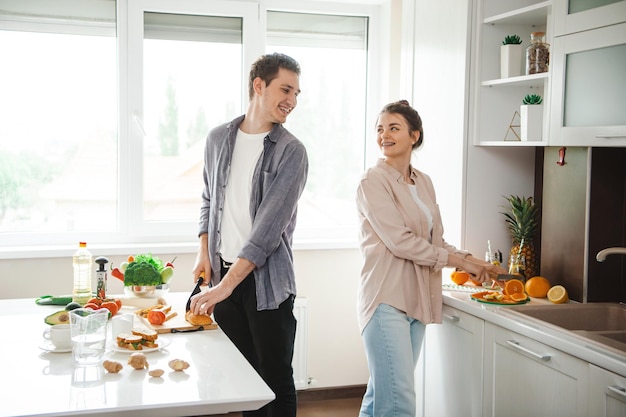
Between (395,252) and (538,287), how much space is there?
658 mm

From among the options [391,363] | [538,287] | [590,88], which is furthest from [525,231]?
[391,363]

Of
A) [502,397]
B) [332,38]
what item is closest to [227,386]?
[502,397]

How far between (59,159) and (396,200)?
1891 millimetres

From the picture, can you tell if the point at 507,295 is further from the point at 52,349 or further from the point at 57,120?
the point at 57,120

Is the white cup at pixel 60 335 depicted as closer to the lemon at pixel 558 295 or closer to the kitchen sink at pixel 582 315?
the kitchen sink at pixel 582 315

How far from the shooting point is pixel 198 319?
217 centimetres

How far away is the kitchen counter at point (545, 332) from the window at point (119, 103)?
153 centimetres

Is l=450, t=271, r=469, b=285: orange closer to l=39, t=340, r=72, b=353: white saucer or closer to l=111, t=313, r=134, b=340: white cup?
l=111, t=313, r=134, b=340: white cup

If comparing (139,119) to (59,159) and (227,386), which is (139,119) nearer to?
(59,159)

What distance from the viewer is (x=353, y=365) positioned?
3988 millimetres

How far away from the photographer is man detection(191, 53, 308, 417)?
2316 mm

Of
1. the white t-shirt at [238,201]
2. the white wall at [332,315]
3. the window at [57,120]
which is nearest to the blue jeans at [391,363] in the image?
the white t-shirt at [238,201]

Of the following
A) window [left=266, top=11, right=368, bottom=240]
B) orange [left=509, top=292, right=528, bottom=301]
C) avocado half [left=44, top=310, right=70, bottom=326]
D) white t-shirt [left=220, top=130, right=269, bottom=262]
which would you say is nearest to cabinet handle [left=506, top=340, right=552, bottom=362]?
orange [left=509, top=292, right=528, bottom=301]

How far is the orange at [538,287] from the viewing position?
2803 mm
